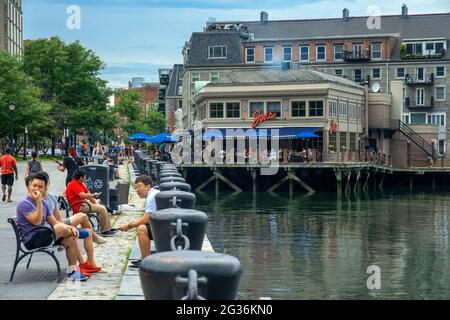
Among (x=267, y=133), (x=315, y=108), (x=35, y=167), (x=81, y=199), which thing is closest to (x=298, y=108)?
(x=315, y=108)

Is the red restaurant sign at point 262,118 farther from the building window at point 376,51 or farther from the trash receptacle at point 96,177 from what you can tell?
the trash receptacle at point 96,177

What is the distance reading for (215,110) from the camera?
3061 inches

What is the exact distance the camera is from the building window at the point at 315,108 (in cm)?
7606

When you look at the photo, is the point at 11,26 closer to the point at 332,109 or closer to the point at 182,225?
the point at 332,109

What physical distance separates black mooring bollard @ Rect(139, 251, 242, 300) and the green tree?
74.4 m

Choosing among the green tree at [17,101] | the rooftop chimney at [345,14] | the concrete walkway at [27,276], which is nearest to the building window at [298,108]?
the green tree at [17,101]

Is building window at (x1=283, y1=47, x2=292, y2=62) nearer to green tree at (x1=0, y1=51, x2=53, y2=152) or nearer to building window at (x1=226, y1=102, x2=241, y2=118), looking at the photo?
building window at (x1=226, y1=102, x2=241, y2=118)

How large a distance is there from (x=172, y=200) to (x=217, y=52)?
91.4 meters

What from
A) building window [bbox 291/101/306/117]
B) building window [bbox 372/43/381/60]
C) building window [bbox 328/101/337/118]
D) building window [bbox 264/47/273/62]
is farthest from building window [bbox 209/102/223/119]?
building window [bbox 372/43/381/60]

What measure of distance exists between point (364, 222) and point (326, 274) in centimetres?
1951

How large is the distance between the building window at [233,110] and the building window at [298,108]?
4.79 m

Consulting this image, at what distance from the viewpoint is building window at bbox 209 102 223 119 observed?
77562 mm

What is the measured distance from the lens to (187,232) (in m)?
11.0
